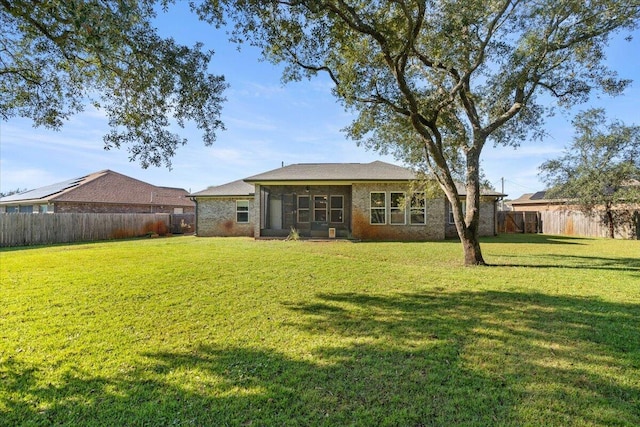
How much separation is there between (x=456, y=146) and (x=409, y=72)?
2.98 m

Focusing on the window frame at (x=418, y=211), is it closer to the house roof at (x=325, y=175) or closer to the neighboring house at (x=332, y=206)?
the neighboring house at (x=332, y=206)

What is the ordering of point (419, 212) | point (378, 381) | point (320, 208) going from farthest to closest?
1. point (320, 208)
2. point (419, 212)
3. point (378, 381)

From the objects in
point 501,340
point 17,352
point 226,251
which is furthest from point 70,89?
point 501,340

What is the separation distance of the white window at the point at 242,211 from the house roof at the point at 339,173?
2398 mm

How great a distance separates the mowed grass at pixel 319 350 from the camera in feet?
8.86

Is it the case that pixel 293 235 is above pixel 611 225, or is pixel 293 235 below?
below

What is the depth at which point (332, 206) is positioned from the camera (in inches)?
736

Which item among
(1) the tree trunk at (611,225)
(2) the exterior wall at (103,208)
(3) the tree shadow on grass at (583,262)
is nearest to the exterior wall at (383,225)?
(3) the tree shadow on grass at (583,262)

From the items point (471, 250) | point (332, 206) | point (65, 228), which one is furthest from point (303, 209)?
point (65, 228)

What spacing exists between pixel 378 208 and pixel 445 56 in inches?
366

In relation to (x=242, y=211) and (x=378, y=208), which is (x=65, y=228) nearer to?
(x=242, y=211)

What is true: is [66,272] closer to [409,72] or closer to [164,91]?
[164,91]

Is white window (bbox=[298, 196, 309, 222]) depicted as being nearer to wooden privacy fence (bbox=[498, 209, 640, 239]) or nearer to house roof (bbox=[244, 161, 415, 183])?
house roof (bbox=[244, 161, 415, 183])

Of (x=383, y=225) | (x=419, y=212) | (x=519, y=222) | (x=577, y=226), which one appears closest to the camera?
(x=383, y=225)
